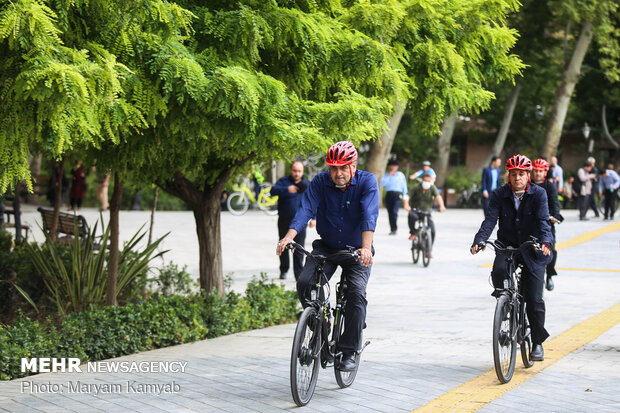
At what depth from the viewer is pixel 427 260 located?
16.0 m

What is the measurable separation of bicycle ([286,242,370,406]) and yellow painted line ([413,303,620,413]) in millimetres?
A: 732

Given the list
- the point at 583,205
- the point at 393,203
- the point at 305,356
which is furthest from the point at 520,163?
the point at 583,205

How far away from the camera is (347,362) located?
6.56 meters

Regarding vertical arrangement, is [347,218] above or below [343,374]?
above

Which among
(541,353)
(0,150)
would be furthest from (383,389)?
(0,150)

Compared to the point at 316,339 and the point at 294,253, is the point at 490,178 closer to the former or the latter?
the point at 294,253

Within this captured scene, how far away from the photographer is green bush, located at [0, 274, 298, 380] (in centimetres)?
745

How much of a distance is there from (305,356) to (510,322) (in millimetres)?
1898

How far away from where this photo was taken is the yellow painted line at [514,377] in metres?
6.21

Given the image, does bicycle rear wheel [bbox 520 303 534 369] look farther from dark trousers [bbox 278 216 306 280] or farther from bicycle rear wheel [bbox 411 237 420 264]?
bicycle rear wheel [bbox 411 237 420 264]

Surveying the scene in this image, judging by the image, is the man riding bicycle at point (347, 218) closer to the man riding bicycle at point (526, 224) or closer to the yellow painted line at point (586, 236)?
the man riding bicycle at point (526, 224)

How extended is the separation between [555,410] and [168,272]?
5826 mm

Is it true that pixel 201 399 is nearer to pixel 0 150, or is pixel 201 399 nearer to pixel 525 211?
pixel 0 150

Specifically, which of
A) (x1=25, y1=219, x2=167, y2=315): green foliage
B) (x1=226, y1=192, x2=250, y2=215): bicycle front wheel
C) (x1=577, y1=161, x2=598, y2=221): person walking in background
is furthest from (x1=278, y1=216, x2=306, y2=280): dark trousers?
(x1=226, y1=192, x2=250, y2=215): bicycle front wheel
